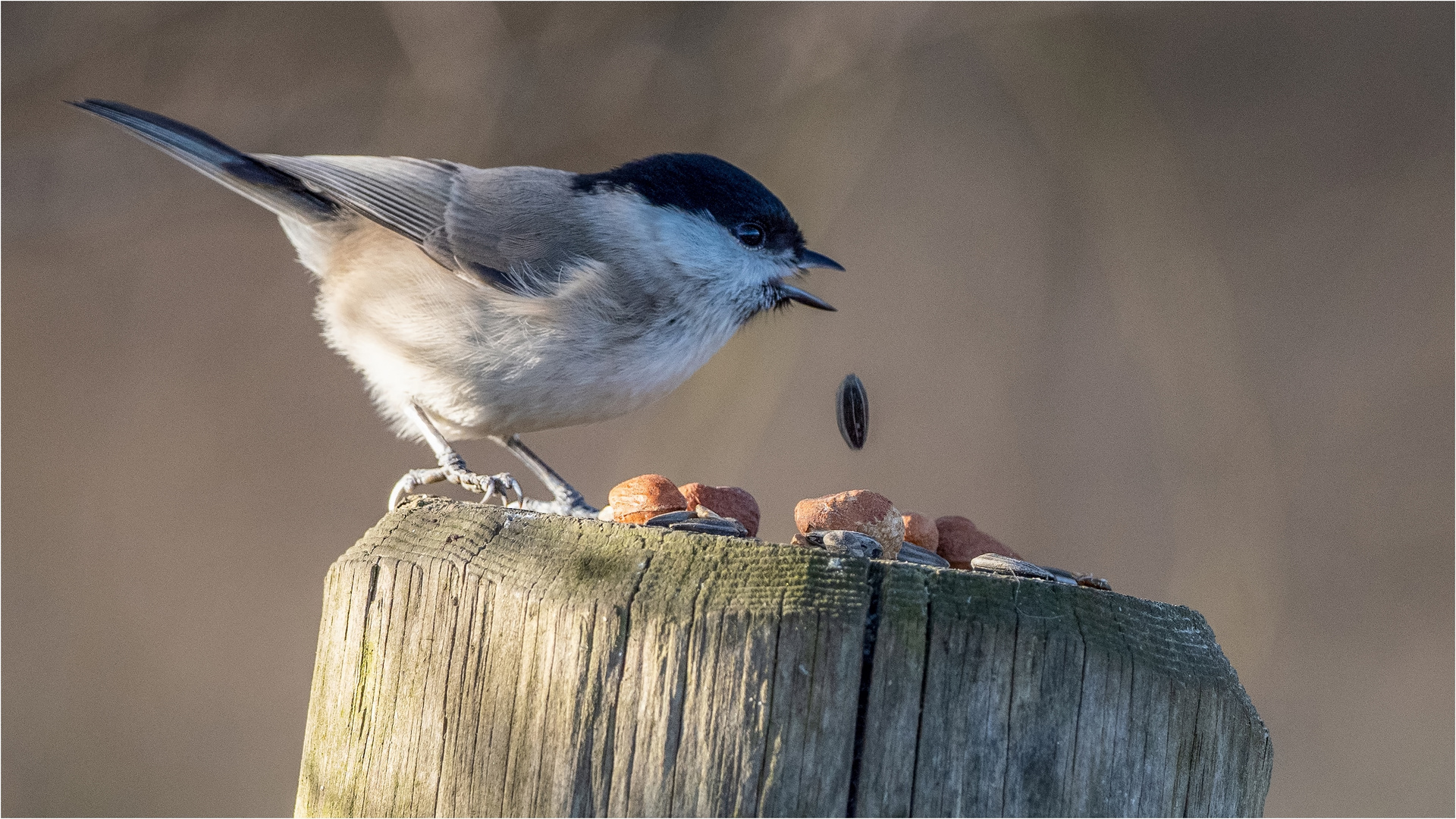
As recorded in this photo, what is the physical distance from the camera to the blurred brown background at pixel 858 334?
481 cm

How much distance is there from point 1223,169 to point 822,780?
503 centimetres

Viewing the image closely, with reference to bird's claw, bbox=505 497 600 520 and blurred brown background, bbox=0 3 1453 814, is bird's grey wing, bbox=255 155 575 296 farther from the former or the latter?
blurred brown background, bbox=0 3 1453 814

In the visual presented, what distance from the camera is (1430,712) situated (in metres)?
4.76

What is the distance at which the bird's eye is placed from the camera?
2.80 m

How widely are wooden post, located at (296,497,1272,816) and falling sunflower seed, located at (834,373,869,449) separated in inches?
55.7

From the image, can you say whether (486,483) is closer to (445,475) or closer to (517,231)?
(445,475)

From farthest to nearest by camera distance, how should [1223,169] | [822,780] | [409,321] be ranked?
[1223,169]
[409,321]
[822,780]

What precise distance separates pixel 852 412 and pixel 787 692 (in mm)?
1615

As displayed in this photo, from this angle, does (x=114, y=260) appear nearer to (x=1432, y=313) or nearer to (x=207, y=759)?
(x=207, y=759)

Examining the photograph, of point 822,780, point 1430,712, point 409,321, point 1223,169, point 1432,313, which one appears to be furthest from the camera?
point 1223,169

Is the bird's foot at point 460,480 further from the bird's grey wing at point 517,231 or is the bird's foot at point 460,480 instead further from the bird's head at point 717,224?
the bird's head at point 717,224

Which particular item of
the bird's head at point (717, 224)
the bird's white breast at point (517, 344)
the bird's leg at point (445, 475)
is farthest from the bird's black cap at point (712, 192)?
the bird's leg at point (445, 475)

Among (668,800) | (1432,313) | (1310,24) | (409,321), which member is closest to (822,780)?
(668,800)

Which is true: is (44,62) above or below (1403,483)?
above
